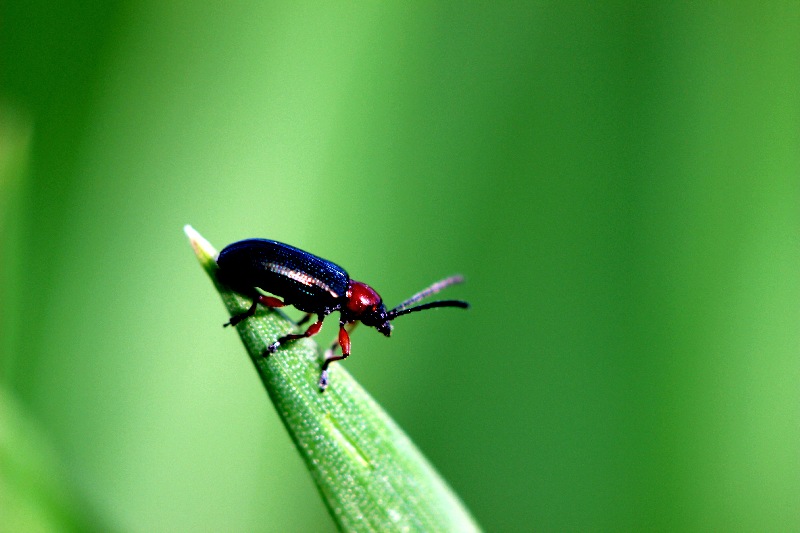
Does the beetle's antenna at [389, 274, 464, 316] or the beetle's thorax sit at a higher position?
the beetle's thorax

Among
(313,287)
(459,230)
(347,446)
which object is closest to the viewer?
(347,446)

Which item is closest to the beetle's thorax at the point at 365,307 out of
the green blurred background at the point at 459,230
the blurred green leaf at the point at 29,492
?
the green blurred background at the point at 459,230

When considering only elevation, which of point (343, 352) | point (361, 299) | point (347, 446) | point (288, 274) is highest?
point (288, 274)

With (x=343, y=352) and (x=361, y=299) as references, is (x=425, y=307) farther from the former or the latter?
(x=343, y=352)

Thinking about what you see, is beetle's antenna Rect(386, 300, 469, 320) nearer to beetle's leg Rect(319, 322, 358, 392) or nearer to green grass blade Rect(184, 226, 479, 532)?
beetle's leg Rect(319, 322, 358, 392)

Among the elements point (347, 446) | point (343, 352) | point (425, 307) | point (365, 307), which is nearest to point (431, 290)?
point (425, 307)

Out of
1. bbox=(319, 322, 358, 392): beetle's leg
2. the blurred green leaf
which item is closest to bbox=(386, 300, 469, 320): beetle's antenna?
bbox=(319, 322, 358, 392): beetle's leg

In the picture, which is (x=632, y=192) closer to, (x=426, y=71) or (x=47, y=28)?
(x=426, y=71)
